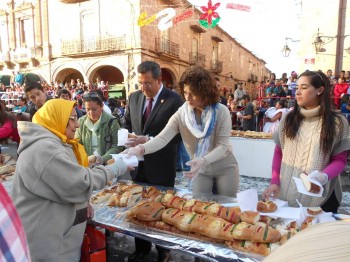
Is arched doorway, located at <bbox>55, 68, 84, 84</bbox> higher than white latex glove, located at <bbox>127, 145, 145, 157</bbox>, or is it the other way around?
arched doorway, located at <bbox>55, 68, 84, 84</bbox>

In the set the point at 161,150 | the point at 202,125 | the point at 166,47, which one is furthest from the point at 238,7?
the point at 166,47

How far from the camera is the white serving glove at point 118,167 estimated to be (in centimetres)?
196

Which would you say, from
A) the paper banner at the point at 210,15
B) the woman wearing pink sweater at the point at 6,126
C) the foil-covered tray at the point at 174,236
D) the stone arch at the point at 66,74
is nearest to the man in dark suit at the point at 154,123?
the foil-covered tray at the point at 174,236

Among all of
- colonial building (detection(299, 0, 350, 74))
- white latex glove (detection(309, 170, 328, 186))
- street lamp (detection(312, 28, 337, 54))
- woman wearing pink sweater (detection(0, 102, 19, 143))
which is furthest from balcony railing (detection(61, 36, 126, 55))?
white latex glove (detection(309, 170, 328, 186))

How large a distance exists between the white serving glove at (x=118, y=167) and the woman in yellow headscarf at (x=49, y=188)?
0.25 m

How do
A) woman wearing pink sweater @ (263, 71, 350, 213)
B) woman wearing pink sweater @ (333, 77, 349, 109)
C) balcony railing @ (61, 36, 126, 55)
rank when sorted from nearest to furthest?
woman wearing pink sweater @ (263, 71, 350, 213), woman wearing pink sweater @ (333, 77, 349, 109), balcony railing @ (61, 36, 126, 55)

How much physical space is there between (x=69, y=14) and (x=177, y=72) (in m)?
8.09

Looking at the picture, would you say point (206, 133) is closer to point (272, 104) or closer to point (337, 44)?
point (272, 104)

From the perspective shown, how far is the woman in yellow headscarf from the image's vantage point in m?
1.53

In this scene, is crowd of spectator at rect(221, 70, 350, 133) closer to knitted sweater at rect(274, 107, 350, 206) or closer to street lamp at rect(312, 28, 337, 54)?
street lamp at rect(312, 28, 337, 54)

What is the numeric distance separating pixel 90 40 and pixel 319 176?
58.6 ft

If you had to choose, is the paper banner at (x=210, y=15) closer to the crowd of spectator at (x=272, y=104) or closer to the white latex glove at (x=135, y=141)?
the crowd of spectator at (x=272, y=104)

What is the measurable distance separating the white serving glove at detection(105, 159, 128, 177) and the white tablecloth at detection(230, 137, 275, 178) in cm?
384

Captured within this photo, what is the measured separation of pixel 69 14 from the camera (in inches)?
704
